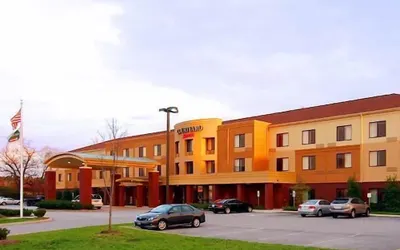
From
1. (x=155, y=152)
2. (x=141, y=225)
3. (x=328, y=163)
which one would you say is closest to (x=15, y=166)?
(x=155, y=152)

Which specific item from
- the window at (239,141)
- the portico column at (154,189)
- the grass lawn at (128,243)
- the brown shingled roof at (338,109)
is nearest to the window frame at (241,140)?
the window at (239,141)

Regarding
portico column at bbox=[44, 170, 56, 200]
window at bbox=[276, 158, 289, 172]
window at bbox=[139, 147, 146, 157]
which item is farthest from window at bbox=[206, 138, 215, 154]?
portico column at bbox=[44, 170, 56, 200]

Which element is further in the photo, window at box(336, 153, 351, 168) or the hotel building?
window at box(336, 153, 351, 168)

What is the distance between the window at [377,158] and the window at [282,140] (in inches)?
381

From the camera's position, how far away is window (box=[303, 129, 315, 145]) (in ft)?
179

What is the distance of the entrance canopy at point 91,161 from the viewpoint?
56.1 metres

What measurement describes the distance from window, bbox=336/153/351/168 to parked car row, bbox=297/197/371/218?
9669mm

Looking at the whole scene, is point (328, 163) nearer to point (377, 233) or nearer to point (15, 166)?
point (377, 233)

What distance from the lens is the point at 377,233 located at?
2508 centimetres

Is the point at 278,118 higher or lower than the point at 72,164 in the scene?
higher

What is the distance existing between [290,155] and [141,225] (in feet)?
102

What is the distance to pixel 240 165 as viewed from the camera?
58.9 m

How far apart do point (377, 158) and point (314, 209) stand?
36.1 ft

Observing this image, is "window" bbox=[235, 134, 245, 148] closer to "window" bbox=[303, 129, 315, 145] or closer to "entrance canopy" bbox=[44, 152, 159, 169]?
"window" bbox=[303, 129, 315, 145]
